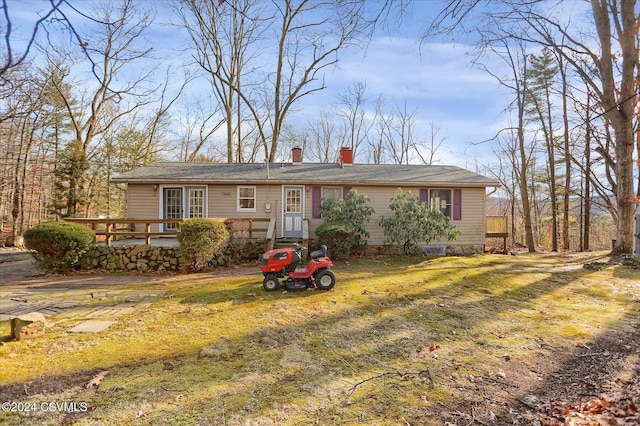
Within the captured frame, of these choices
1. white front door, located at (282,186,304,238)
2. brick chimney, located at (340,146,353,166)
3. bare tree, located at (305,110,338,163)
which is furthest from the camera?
bare tree, located at (305,110,338,163)

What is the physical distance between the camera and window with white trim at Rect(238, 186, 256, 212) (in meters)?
13.6

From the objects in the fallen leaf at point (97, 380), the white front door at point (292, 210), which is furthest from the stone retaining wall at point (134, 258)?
the fallen leaf at point (97, 380)

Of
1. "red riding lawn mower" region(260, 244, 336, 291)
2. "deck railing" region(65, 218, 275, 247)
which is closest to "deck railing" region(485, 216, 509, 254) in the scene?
"deck railing" region(65, 218, 275, 247)

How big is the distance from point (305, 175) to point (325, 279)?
24.9 ft

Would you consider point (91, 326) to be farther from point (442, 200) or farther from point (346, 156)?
point (346, 156)

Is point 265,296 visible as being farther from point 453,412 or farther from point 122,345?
point 453,412

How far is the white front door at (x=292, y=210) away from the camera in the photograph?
13.5 meters

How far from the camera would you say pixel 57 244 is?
8.81m

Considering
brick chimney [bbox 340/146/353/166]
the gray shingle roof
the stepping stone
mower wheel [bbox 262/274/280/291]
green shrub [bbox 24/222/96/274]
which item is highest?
brick chimney [bbox 340/146/353/166]

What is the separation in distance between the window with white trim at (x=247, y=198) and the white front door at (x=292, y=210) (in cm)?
122

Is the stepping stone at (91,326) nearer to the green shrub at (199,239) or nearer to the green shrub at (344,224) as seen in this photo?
the green shrub at (199,239)

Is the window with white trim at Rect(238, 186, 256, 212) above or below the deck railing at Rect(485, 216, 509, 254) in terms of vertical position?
above

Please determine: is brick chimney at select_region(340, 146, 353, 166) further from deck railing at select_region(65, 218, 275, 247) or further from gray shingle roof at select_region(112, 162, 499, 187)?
deck railing at select_region(65, 218, 275, 247)

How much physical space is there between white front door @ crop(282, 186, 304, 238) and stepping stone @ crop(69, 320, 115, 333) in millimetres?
8827
